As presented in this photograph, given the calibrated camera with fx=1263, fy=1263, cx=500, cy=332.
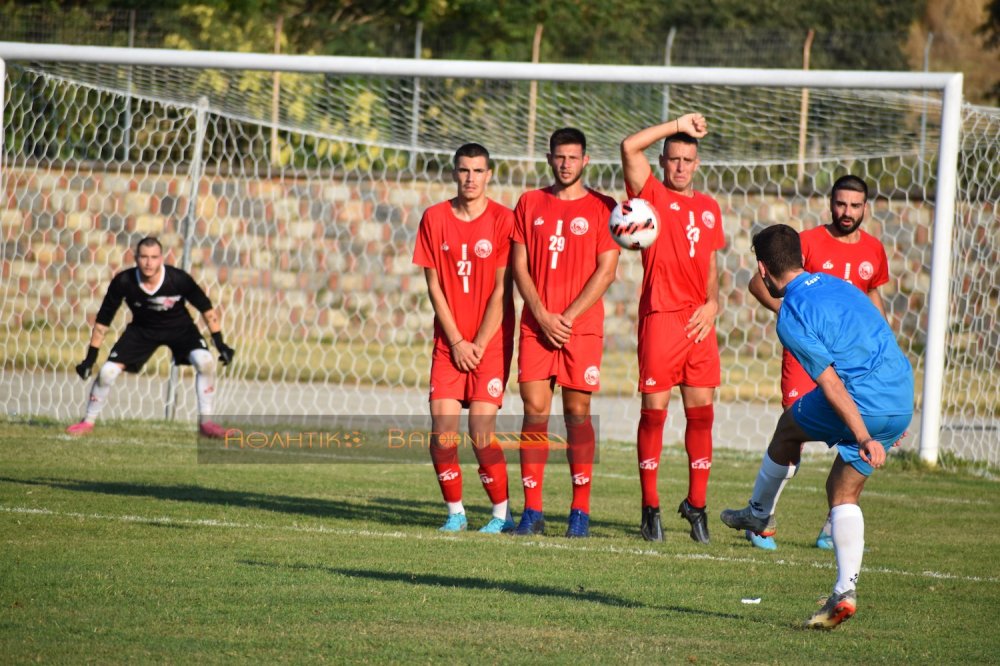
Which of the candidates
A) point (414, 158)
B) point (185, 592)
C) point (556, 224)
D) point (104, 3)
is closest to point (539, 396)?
point (556, 224)

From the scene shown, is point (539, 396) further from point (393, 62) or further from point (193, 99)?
point (193, 99)

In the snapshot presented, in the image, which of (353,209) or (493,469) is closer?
(493,469)

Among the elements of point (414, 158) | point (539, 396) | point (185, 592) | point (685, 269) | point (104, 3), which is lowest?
point (185, 592)

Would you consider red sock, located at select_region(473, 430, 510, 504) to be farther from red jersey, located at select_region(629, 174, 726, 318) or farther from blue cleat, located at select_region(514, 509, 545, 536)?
red jersey, located at select_region(629, 174, 726, 318)

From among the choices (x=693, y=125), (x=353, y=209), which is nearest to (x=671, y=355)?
(x=693, y=125)

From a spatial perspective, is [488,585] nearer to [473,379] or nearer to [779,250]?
[473,379]

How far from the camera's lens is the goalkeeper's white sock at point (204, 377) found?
1198 cm

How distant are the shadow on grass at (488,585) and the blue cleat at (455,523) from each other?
→ 1462mm

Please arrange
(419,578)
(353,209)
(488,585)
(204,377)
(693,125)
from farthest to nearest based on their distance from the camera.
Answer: (353,209)
(204,377)
(693,125)
(419,578)
(488,585)

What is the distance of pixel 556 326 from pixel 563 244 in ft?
1.71

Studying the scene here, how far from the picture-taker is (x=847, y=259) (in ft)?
25.9

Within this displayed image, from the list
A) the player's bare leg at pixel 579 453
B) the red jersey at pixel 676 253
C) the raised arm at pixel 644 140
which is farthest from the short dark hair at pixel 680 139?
the player's bare leg at pixel 579 453

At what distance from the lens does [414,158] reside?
17219 millimetres

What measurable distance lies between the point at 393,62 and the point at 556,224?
14.0ft
